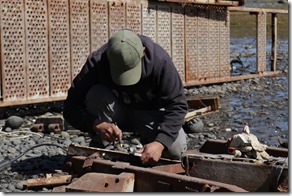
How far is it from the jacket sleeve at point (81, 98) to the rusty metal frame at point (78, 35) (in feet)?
12.7

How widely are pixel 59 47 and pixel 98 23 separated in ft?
3.39

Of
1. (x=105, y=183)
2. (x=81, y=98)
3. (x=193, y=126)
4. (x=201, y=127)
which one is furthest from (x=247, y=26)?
(x=105, y=183)

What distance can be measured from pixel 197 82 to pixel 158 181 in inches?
349

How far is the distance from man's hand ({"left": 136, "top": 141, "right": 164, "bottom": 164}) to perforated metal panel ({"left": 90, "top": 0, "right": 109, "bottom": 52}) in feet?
19.1

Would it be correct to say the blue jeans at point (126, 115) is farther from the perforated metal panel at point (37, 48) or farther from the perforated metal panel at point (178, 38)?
the perforated metal panel at point (178, 38)

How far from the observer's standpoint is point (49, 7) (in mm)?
9703

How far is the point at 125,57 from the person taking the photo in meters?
4.76

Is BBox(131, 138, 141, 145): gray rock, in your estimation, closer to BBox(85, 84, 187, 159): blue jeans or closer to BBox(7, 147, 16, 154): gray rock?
BBox(7, 147, 16, 154): gray rock

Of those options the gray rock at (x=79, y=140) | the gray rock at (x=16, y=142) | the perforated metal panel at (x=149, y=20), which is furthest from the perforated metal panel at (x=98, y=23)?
the gray rock at (x=16, y=142)

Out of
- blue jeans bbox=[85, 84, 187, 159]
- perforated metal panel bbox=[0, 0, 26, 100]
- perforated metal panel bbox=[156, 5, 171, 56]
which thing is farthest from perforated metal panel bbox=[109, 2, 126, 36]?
blue jeans bbox=[85, 84, 187, 159]

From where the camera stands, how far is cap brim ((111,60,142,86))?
192 inches

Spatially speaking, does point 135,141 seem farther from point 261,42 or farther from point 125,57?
point 261,42

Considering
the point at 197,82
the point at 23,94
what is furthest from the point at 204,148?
the point at 197,82

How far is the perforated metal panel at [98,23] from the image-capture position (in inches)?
414
